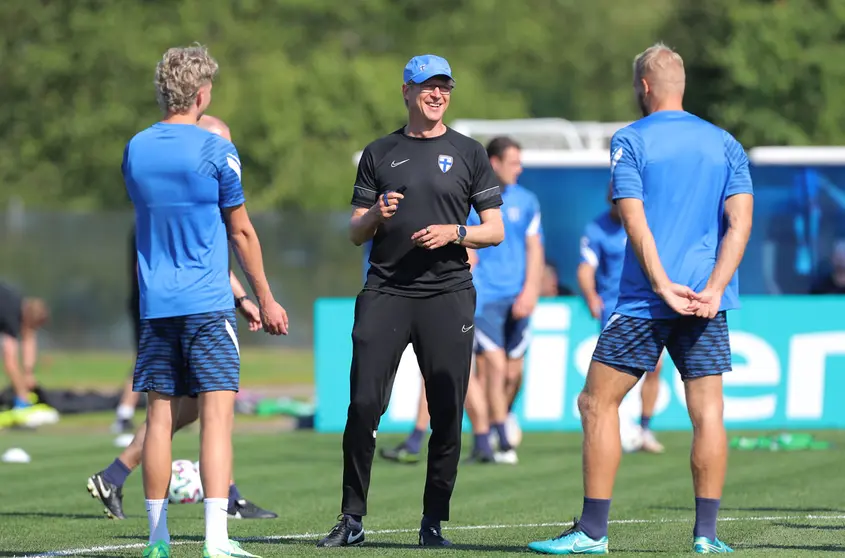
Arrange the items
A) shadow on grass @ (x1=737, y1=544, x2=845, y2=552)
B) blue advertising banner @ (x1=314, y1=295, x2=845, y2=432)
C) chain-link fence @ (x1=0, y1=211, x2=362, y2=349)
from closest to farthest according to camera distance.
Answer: shadow on grass @ (x1=737, y1=544, x2=845, y2=552)
blue advertising banner @ (x1=314, y1=295, x2=845, y2=432)
chain-link fence @ (x1=0, y1=211, x2=362, y2=349)

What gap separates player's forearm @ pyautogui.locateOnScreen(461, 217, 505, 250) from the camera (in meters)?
7.08

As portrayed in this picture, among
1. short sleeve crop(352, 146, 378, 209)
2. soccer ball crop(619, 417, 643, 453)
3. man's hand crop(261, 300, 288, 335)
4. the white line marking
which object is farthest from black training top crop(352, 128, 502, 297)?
soccer ball crop(619, 417, 643, 453)

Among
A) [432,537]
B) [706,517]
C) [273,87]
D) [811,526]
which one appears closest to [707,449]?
[706,517]

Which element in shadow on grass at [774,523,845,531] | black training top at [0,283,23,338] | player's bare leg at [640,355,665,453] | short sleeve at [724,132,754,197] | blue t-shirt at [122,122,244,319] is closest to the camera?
blue t-shirt at [122,122,244,319]

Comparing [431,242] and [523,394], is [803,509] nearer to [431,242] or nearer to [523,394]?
[431,242]

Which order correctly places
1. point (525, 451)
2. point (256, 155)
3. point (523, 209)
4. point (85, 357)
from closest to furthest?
point (523, 209)
point (525, 451)
point (85, 357)
point (256, 155)

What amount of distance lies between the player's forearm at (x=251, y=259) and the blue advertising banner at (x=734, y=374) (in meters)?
8.07

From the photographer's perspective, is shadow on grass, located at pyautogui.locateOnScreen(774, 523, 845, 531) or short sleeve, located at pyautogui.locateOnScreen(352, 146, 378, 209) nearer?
short sleeve, located at pyautogui.locateOnScreen(352, 146, 378, 209)

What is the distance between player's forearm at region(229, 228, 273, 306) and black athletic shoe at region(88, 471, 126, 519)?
2.22m

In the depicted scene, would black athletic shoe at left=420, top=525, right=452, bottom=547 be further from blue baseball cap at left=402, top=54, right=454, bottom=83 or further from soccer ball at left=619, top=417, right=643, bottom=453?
soccer ball at left=619, top=417, right=643, bottom=453

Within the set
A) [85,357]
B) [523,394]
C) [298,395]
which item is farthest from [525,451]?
[85,357]

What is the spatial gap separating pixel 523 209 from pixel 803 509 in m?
4.16

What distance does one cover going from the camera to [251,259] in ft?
21.8

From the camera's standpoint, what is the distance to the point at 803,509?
8.68 m
